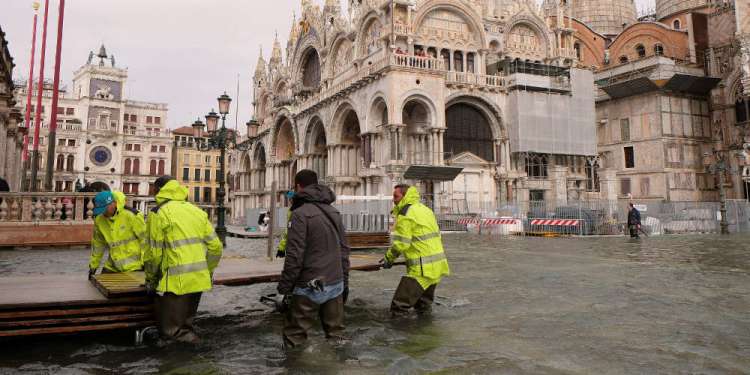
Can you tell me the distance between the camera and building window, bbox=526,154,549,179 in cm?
3077

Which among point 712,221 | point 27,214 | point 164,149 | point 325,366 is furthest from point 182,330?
point 164,149

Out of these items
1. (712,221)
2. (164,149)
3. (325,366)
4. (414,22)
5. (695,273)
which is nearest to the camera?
(325,366)

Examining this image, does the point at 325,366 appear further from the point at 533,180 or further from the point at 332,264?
the point at 533,180

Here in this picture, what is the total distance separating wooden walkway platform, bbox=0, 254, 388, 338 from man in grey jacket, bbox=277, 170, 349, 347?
3.71 ft

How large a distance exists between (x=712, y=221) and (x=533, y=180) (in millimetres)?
9455

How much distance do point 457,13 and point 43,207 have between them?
24687mm

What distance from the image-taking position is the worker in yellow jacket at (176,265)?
447 cm

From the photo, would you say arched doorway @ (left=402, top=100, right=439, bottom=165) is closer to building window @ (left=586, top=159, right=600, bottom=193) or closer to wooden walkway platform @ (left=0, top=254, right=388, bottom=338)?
building window @ (left=586, top=159, right=600, bottom=193)

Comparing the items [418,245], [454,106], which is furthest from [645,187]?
[418,245]

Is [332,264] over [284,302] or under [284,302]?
over

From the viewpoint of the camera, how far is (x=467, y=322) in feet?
18.4

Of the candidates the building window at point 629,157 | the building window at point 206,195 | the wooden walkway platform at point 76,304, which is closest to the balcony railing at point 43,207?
the wooden walkway platform at point 76,304

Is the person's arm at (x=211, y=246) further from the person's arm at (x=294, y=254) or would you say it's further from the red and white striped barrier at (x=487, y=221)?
the red and white striped barrier at (x=487, y=221)

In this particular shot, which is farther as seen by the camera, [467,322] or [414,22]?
[414,22]
